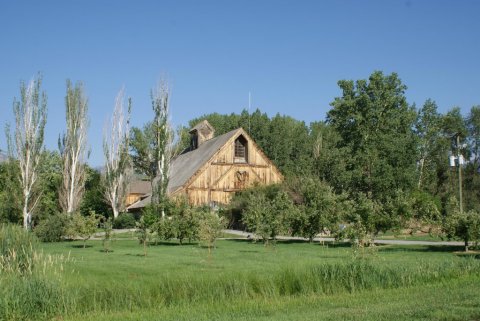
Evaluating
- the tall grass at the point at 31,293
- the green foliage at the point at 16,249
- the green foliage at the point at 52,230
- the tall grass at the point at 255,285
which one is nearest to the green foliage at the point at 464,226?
the tall grass at the point at 255,285

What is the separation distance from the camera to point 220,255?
21.9 metres

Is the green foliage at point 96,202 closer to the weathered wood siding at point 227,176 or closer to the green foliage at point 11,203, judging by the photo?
the weathered wood siding at point 227,176

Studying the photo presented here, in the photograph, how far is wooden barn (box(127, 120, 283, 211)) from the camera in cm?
5188

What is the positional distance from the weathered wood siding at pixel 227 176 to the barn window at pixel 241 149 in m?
0.44

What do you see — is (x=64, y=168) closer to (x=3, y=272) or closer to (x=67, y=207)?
(x=67, y=207)

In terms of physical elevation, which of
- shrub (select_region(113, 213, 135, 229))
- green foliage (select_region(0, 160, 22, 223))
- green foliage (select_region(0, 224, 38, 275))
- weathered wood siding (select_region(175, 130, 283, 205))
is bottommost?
green foliage (select_region(0, 224, 38, 275))

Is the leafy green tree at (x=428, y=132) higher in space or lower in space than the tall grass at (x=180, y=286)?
higher

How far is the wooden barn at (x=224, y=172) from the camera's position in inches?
2042

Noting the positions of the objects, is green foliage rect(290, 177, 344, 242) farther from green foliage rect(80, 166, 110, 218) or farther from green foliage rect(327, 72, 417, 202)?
green foliage rect(80, 166, 110, 218)

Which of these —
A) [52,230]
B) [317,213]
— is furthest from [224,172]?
[317,213]

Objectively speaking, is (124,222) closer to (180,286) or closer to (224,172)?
(224,172)

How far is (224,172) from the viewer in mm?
53344

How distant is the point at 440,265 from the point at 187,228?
696 inches

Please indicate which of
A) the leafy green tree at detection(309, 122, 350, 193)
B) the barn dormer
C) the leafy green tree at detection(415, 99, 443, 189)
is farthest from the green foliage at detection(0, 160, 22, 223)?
the leafy green tree at detection(415, 99, 443, 189)
